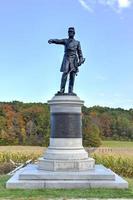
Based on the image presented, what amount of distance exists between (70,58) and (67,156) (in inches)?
126

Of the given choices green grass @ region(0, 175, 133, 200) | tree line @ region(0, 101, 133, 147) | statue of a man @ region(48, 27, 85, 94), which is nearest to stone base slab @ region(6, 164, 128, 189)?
green grass @ region(0, 175, 133, 200)

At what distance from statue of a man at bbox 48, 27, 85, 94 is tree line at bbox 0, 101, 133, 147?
3487 centimetres

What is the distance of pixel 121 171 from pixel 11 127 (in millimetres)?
37030

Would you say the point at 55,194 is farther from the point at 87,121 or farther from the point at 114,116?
the point at 114,116

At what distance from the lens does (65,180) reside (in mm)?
12820

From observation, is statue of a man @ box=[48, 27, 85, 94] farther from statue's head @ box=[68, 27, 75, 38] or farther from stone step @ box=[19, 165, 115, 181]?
stone step @ box=[19, 165, 115, 181]

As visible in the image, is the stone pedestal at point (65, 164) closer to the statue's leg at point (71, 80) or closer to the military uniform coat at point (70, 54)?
the statue's leg at point (71, 80)

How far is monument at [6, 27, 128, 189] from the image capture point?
41.5 ft

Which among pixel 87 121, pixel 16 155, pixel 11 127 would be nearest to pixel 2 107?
pixel 11 127

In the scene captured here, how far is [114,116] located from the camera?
6612 centimetres

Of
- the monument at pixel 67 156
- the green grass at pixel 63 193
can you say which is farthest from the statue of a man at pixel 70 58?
the green grass at pixel 63 193

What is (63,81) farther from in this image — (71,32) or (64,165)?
(64,165)

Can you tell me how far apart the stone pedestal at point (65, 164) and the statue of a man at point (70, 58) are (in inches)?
32.5

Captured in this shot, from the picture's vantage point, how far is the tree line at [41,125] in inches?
2172
